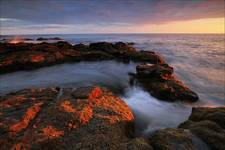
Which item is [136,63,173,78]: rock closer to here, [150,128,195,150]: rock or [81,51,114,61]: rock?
[150,128,195,150]: rock

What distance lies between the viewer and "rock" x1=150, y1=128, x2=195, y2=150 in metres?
3.96

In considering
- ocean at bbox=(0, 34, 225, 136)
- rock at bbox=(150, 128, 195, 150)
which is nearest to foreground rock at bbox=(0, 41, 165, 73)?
ocean at bbox=(0, 34, 225, 136)

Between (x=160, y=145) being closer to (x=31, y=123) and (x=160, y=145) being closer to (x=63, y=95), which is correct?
(x=31, y=123)

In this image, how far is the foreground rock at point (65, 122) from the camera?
393 centimetres

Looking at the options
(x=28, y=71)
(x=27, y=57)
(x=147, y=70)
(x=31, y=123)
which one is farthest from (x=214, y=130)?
(x=27, y=57)

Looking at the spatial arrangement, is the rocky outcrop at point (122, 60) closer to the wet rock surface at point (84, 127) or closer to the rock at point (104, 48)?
the rock at point (104, 48)

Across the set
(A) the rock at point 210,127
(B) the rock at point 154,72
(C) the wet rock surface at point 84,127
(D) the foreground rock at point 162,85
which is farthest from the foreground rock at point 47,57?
(A) the rock at point 210,127

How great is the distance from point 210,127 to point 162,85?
5.08m

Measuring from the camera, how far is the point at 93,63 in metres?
→ 17.2

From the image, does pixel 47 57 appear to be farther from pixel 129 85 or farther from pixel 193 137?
pixel 193 137

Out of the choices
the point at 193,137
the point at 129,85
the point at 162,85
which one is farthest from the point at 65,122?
the point at 129,85

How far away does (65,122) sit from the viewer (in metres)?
4.54

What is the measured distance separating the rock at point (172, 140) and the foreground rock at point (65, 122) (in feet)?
0.99

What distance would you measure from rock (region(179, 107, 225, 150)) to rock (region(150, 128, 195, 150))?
42 centimetres
